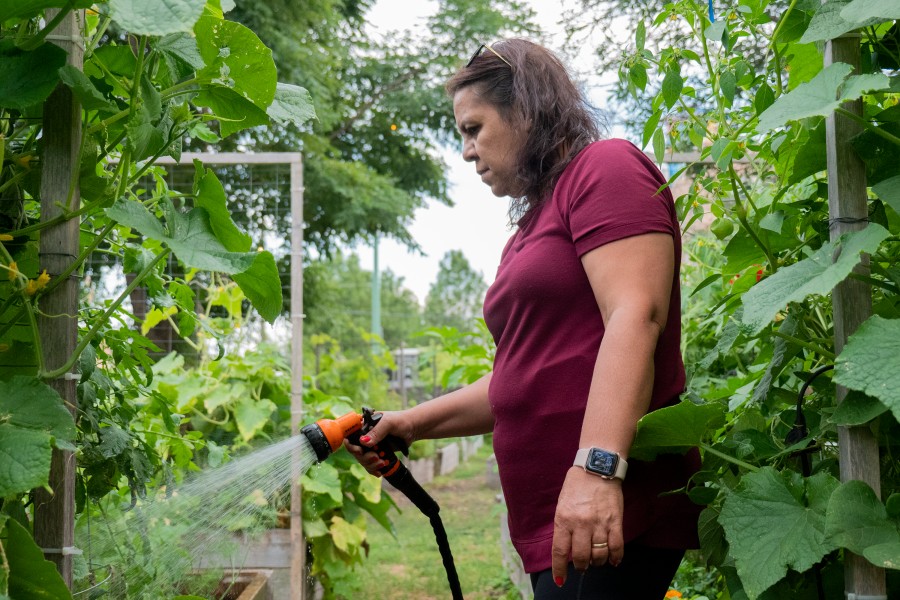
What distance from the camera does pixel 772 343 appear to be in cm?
148

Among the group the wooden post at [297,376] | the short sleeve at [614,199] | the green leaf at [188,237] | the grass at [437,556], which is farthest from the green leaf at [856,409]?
the grass at [437,556]

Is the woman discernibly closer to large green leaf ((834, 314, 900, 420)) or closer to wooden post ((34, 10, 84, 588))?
large green leaf ((834, 314, 900, 420))

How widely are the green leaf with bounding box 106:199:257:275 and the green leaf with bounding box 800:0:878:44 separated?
67 centimetres

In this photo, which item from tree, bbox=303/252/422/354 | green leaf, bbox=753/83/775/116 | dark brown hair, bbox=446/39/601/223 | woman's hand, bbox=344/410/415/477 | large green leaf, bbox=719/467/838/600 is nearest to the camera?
large green leaf, bbox=719/467/838/600

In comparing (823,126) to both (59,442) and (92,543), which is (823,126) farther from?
(92,543)

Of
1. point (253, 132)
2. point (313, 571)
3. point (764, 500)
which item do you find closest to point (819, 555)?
point (764, 500)

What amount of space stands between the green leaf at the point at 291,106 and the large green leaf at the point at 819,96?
2.00 feet

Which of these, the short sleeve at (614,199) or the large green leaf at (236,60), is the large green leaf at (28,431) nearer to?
the large green leaf at (236,60)

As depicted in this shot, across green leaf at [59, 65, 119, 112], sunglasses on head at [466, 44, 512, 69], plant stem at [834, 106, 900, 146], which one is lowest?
plant stem at [834, 106, 900, 146]

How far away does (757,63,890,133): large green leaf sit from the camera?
90cm

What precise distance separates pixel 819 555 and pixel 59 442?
0.88m

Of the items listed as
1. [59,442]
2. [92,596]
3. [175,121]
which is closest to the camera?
[59,442]

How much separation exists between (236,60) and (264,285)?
300 mm

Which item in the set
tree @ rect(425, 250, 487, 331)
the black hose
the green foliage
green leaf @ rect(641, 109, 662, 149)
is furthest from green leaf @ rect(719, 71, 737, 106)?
tree @ rect(425, 250, 487, 331)
